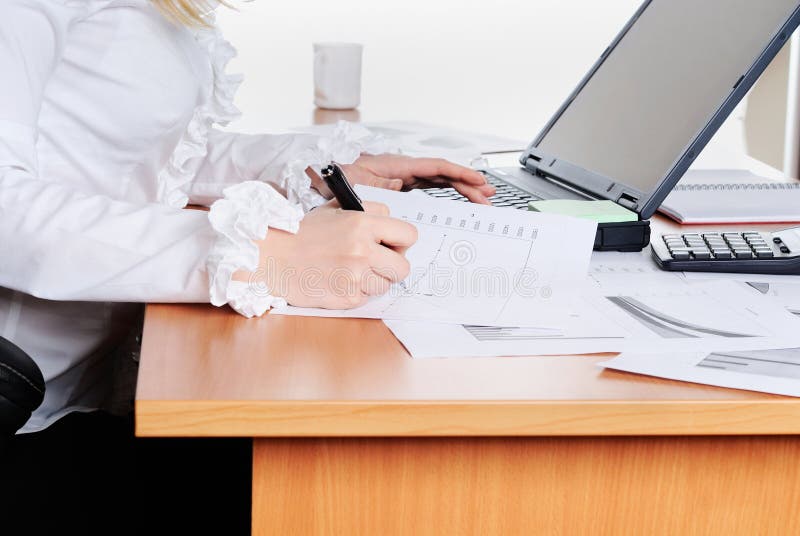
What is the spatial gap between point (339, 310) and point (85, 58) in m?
0.37

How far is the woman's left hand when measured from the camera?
1038 mm

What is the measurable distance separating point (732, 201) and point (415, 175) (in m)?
0.37

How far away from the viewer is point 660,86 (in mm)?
1063

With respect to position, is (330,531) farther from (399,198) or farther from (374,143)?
(374,143)

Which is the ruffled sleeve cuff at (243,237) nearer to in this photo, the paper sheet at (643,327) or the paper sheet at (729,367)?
the paper sheet at (643,327)

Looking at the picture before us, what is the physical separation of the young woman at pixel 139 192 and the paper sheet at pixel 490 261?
0.03 metres

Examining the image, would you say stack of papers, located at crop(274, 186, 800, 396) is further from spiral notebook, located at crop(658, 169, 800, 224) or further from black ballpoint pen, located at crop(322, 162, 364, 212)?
spiral notebook, located at crop(658, 169, 800, 224)

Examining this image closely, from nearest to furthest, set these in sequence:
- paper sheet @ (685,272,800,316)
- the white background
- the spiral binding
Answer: paper sheet @ (685,272,800,316)
the spiral binding
the white background

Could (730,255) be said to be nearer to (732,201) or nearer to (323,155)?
(732,201)

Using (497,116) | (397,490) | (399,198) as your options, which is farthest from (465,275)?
→ (497,116)

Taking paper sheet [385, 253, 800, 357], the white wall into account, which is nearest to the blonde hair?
paper sheet [385, 253, 800, 357]

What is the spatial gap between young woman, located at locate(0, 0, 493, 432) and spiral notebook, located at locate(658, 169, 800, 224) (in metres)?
0.23

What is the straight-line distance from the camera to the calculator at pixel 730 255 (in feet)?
2.76

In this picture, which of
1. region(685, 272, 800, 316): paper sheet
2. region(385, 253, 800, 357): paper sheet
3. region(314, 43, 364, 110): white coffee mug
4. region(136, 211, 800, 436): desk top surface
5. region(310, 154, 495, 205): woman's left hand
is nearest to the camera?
region(136, 211, 800, 436): desk top surface
